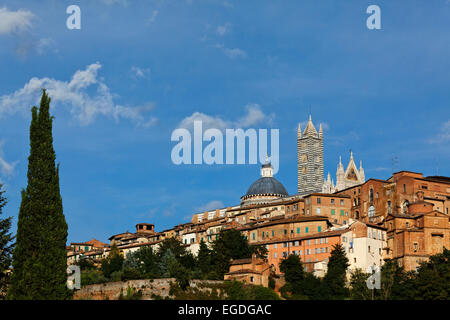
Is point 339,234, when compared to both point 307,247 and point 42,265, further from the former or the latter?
point 42,265

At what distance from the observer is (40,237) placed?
34.0 m

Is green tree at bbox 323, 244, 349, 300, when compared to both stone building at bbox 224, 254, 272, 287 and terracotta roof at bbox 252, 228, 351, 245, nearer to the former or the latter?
terracotta roof at bbox 252, 228, 351, 245

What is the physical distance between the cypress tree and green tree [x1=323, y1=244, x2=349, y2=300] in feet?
119

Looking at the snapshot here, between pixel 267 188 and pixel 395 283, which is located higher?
pixel 267 188

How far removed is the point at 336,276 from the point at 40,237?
135ft

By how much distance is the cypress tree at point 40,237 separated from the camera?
3356 cm

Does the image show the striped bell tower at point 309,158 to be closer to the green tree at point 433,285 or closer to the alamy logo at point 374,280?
the alamy logo at point 374,280

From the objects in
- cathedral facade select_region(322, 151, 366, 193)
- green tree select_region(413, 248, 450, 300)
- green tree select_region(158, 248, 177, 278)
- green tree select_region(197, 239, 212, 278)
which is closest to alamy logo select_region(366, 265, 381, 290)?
green tree select_region(413, 248, 450, 300)

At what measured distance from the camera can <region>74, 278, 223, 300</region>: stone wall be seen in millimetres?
67250

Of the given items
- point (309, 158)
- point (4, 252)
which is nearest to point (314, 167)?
point (309, 158)

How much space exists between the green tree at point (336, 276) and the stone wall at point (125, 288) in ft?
40.8

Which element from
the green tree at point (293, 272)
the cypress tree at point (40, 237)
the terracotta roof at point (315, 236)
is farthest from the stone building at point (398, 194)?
the cypress tree at point (40, 237)

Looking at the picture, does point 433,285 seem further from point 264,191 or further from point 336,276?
point 264,191

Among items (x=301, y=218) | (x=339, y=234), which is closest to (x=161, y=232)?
(x=301, y=218)
